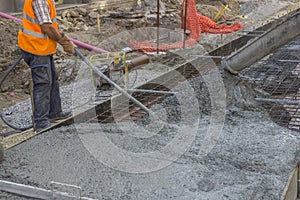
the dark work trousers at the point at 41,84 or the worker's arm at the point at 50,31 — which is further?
the dark work trousers at the point at 41,84

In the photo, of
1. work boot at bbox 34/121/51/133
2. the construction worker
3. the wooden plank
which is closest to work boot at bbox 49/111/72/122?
the construction worker

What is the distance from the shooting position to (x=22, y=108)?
6480mm

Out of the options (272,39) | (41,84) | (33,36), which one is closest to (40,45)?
(33,36)

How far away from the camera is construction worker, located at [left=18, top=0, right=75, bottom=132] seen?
4430 millimetres

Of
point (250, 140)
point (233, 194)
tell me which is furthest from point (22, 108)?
point (233, 194)

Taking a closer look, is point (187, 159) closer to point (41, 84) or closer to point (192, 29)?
point (41, 84)

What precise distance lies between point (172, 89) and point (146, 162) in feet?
7.11

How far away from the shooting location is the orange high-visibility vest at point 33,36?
4.48 meters

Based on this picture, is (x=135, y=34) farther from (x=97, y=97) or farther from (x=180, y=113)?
(x=180, y=113)

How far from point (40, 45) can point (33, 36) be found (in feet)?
0.40

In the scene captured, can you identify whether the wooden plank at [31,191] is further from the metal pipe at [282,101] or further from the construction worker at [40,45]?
the metal pipe at [282,101]

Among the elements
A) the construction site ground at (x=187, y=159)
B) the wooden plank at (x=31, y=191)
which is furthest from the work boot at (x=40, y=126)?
the wooden plank at (x=31, y=191)

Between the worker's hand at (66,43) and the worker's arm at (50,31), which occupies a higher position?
the worker's arm at (50,31)

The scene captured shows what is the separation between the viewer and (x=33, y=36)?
4543 mm
